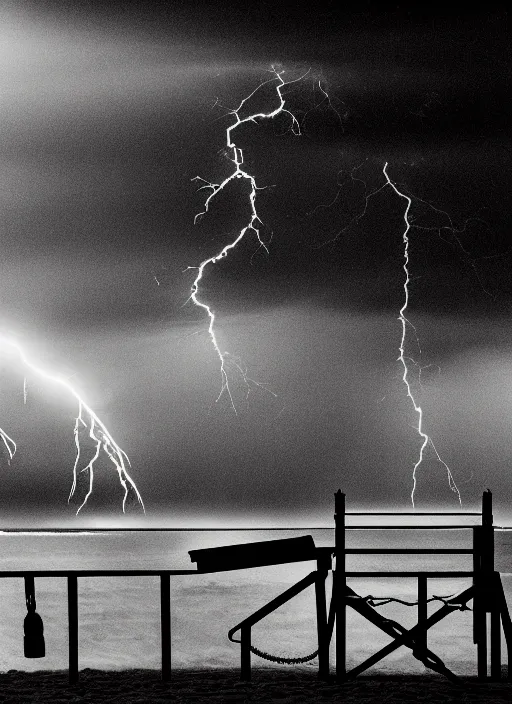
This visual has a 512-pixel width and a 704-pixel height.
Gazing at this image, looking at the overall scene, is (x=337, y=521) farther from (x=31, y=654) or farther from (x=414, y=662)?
(x=414, y=662)

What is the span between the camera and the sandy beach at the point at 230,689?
6.71 m

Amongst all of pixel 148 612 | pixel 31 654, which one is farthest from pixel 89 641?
pixel 31 654

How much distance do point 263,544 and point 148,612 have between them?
20.7 meters

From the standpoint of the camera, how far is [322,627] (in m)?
7.74

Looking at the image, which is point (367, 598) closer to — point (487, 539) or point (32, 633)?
point (487, 539)

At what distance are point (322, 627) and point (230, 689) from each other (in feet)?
3.38

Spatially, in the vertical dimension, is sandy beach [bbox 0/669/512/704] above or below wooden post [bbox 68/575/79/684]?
below

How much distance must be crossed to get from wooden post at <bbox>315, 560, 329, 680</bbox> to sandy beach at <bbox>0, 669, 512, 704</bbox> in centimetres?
11

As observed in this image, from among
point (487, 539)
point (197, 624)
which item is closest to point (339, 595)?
point (487, 539)

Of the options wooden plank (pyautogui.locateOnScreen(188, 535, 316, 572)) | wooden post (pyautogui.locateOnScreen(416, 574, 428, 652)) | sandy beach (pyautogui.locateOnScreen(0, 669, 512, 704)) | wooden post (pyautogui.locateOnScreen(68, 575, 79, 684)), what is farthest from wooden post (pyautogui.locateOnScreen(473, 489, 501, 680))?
wooden post (pyautogui.locateOnScreen(68, 575, 79, 684))

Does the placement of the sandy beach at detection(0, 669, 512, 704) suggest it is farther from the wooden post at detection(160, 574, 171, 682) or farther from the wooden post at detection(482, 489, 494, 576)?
the wooden post at detection(482, 489, 494, 576)

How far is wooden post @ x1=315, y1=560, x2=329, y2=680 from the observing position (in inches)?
295

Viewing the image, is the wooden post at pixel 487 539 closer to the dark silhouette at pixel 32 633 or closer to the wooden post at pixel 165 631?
the wooden post at pixel 165 631

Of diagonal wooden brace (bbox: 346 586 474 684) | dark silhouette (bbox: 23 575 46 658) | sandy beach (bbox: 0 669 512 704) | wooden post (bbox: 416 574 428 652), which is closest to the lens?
sandy beach (bbox: 0 669 512 704)
